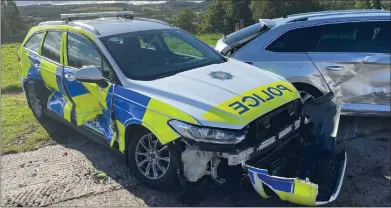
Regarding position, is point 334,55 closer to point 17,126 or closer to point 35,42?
point 35,42

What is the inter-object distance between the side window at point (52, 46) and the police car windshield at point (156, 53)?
106 centimetres

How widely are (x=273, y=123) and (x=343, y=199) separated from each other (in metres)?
0.99

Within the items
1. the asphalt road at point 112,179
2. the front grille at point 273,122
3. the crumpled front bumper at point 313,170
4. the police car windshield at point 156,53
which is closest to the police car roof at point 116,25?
the police car windshield at point 156,53

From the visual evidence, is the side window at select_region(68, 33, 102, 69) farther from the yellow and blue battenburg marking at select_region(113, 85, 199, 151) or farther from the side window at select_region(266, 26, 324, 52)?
the side window at select_region(266, 26, 324, 52)

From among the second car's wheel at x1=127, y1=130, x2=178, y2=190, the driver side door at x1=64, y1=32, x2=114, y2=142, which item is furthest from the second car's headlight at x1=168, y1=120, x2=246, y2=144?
the driver side door at x1=64, y1=32, x2=114, y2=142

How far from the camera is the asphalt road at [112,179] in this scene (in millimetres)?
3744

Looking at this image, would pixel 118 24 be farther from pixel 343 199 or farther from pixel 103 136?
pixel 343 199

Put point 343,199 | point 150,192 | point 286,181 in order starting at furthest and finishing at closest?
point 150,192 → point 343,199 → point 286,181

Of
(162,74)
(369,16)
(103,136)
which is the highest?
(369,16)

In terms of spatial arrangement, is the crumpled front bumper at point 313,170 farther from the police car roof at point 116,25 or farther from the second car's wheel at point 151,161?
the police car roof at point 116,25

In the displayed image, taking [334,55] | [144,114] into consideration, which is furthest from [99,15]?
[334,55]

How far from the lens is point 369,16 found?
5102 mm

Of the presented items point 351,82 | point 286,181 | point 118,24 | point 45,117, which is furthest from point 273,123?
point 45,117

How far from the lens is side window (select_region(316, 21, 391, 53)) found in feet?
16.2
